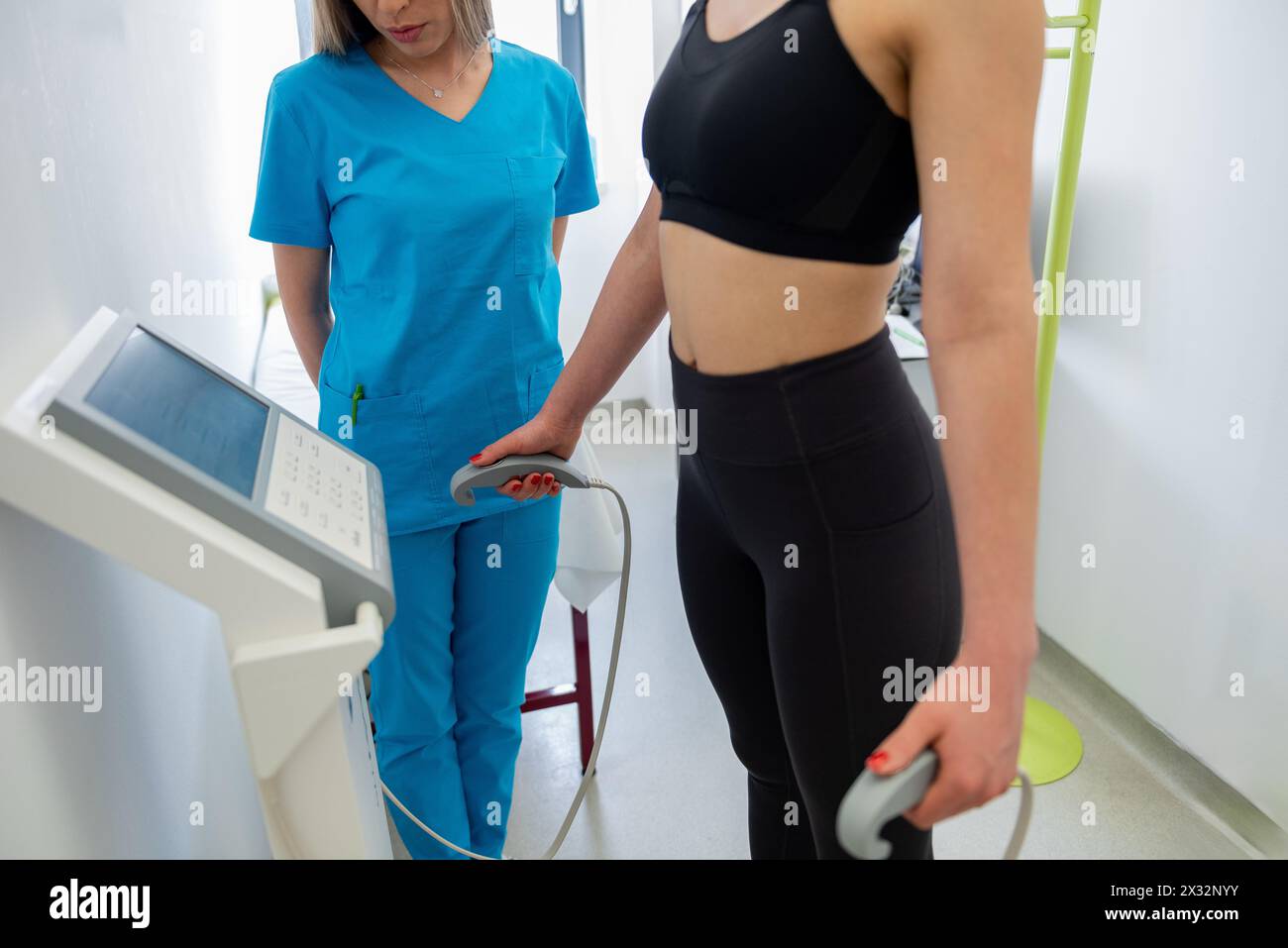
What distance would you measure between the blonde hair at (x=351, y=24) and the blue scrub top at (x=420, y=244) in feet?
0.07

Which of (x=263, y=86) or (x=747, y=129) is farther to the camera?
(x=263, y=86)

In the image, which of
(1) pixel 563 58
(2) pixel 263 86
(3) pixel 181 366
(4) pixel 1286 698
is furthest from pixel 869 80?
(1) pixel 563 58

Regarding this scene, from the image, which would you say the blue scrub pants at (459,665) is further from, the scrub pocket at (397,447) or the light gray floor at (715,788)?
the light gray floor at (715,788)

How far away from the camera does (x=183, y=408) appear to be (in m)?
0.78

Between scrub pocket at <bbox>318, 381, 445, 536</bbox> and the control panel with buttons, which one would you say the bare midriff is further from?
scrub pocket at <bbox>318, 381, 445, 536</bbox>

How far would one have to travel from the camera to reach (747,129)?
0.85m

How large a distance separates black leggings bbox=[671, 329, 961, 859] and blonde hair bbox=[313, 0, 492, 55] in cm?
63

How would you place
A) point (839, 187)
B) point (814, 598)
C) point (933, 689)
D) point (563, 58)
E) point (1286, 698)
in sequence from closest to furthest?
point (933, 689) → point (839, 187) → point (814, 598) → point (1286, 698) → point (563, 58)

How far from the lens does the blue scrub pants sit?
1430mm

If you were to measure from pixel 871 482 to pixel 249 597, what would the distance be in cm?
52

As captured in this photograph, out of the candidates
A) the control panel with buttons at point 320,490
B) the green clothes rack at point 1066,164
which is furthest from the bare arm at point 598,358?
the green clothes rack at point 1066,164

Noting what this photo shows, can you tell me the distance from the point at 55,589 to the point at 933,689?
2.11 feet
